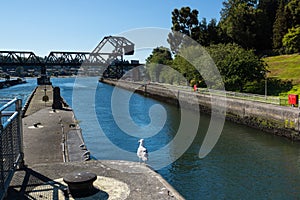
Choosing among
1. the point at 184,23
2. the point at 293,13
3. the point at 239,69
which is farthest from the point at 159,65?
the point at 239,69

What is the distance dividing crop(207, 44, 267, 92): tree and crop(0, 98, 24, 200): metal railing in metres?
29.4

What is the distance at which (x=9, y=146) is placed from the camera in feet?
30.9

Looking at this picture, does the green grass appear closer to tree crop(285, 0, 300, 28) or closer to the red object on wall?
tree crop(285, 0, 300, 28)

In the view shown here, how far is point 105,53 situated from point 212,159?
369ft

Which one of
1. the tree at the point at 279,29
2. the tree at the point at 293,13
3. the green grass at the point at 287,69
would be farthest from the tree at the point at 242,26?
the green grass at the point at 287,69

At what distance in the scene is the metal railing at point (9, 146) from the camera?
26.5 ft

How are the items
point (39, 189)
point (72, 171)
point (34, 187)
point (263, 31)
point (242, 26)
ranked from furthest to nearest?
point (263, 31), point (242, 26), point (72, 171), point (34, 187), point (39, 189)

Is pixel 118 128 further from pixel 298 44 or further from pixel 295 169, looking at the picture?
pixel 298 44

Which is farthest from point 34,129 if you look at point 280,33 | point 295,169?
point 280,33

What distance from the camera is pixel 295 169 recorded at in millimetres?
16109

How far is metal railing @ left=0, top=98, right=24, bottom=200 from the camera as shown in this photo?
8.06m

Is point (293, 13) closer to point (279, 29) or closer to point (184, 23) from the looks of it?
point (279, 29)

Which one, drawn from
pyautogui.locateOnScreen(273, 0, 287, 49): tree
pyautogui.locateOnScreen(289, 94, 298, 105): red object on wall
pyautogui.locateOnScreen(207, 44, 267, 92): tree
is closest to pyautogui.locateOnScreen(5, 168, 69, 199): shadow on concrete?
pyautogui.locateOnScreen(289, 94, 298, 105): red object on wall

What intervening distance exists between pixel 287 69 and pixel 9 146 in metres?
42.4
